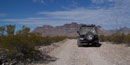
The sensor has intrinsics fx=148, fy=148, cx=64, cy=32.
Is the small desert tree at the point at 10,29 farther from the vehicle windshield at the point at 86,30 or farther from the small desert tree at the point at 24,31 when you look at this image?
the vehicle windshield at the point at 86,30

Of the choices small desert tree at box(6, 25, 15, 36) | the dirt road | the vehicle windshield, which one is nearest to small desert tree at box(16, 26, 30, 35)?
small desert tree at box(6, 25, 15, 36)

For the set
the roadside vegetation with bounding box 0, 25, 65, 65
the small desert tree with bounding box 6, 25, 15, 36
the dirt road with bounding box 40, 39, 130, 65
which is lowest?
the dirt road with bounding box 40, 39, 130, 65

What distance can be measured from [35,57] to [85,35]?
29.3 ft

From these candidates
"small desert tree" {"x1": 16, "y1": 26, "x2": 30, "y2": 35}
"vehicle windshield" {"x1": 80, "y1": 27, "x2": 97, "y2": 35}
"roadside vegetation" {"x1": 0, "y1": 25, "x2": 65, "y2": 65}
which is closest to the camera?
"roadside vegetation" {"x1": 0, "y1": 25, "x2": 65, "y2": 65}

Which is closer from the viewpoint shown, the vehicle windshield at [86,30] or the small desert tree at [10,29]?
the small desert tree at [10,29]

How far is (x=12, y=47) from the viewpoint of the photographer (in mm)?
8664

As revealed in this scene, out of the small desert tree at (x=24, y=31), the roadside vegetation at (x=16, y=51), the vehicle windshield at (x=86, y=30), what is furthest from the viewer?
the vehicle windshield at (x=86, y=30)

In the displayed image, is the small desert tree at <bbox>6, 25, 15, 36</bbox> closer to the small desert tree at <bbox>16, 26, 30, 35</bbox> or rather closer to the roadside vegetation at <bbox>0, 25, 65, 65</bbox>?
the small desert tree at <bbox>16, 26, 30, 35</bbox>

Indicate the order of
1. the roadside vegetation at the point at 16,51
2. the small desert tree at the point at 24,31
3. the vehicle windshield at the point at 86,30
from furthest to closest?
the vehicle windshield at the point at 86,30 → the small desert tree at the point at 24,31 → the roadside vegetation at the point at 16,51

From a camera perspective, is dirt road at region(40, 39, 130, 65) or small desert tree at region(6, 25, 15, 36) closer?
dirt road at region(40, 39, 130, 65)

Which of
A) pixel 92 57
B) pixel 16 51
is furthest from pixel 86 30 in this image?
pixel 16 51

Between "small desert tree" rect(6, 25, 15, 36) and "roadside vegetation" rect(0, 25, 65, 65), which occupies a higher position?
"small desert tree" rect(6, 25, 15, 36)

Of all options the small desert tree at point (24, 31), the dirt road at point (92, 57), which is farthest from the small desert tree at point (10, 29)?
the dirt road at point (92, 57)

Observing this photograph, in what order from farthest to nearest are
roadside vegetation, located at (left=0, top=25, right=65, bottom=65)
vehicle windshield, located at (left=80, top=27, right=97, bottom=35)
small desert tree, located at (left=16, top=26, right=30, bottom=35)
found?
vehicle windshield, located at (left=80, top=27, right=97, bottom=35) < small desert tree, located at (left=16, top=26, right=30, bottom=35) < roadside vegetation, located at (left=0, top=25, right=65, bottom=65)
